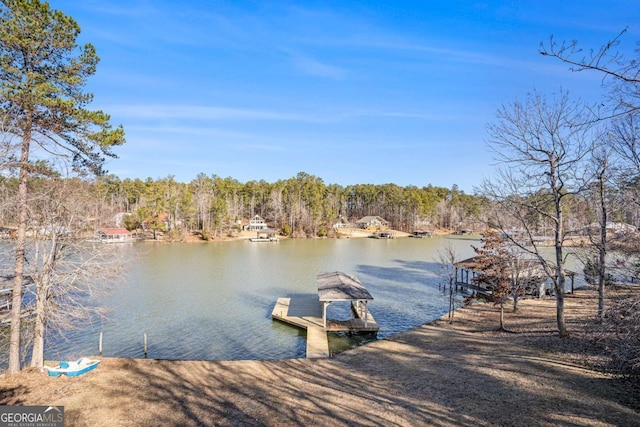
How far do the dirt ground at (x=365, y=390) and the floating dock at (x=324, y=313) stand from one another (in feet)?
13.6

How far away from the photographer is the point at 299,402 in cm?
956

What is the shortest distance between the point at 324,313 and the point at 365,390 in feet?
28.5

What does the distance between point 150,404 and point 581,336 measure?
14500 millimetres

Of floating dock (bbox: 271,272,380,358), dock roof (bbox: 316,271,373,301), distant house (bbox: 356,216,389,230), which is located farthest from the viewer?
distant house (bbox: 356,216,389,230)

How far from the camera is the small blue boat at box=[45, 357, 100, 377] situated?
35.1ft

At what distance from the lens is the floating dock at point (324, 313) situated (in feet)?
60.2

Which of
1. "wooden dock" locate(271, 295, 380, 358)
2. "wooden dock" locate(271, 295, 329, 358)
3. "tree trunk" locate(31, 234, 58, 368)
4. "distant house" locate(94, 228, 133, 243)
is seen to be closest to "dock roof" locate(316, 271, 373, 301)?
"wooden dock" locate(271, 295, 380, 358)

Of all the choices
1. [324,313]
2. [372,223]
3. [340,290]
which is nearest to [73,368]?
[324,313]

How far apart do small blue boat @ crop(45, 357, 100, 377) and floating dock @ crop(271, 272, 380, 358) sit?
7.91m

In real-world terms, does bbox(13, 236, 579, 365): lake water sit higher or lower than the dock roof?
lower

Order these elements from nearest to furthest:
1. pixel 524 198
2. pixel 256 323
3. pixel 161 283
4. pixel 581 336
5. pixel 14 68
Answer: pixel 14 68
pixel 581 336
pixel 524 198
pixel 256 323
pixel 161 283

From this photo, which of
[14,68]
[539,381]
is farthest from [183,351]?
[539,381]

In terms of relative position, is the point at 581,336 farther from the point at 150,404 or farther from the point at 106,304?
the point at 106,304

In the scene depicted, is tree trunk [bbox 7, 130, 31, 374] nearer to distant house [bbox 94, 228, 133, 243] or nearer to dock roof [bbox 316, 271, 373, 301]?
dock roof [bbox 316, 271, 373, 301]
